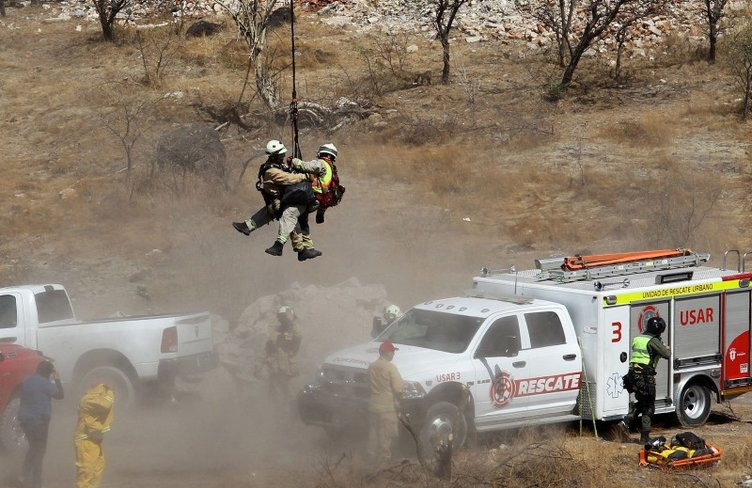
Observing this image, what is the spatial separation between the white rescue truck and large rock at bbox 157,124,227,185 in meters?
13.8

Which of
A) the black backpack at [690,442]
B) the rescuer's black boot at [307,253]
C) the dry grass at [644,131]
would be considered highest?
the dry grass at [644,131]

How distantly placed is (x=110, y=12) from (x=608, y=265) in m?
31.0

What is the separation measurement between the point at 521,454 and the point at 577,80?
2562 cm

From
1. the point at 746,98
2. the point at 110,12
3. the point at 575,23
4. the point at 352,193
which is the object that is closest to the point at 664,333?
the point at 352,193

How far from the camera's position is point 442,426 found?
10680 mm

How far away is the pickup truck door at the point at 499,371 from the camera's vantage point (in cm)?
1116

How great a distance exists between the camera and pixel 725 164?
2592 centimetres

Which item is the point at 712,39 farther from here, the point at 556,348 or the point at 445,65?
the point at 556,348

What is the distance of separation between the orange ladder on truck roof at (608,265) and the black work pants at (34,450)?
623 cm

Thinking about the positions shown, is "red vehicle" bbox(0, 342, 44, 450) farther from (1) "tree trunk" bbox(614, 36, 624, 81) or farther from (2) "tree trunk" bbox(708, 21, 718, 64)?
(2) "tree trunk" bbox(708, 21, 718, 64)

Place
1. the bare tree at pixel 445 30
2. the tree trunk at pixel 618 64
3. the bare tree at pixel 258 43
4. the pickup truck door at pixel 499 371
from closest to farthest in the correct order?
the pickup truck door at pixel 499 371 < the bare tree at pixel 258 43 < the bare tree at pixel 445 30 < the tree trunk at pixel 618 64

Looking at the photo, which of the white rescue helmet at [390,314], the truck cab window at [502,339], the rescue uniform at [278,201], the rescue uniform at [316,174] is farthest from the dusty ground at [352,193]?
the rescue uniform at [278,201]

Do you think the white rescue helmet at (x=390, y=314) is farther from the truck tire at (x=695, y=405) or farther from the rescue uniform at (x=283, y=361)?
the truck tire at (x=695, y=405)

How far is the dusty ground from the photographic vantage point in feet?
40.0
